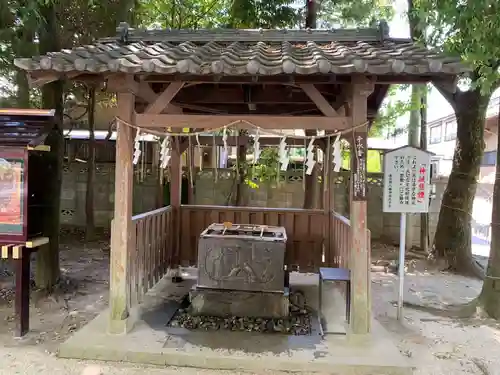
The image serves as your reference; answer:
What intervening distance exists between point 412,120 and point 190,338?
9.31 m

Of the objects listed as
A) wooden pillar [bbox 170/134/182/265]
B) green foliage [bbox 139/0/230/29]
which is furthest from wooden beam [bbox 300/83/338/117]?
green foliage [bbox 139/0/230/29]

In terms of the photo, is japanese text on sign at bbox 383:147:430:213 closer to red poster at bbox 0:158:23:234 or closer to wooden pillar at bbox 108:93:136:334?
wooden pillar at bbox 108:93:136:334

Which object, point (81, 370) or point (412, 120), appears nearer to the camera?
point (81, 370)

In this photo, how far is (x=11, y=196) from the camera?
5152 mm

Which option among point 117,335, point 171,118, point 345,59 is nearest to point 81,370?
point 117,335

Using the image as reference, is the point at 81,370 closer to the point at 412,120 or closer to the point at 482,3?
the point at 482,3

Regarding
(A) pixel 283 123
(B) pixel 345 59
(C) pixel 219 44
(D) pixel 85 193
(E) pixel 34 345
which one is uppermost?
(C) pixel 219 44

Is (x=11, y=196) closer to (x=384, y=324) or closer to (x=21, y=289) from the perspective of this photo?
(x=21, y=289)

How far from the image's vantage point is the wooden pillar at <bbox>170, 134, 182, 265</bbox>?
784cm

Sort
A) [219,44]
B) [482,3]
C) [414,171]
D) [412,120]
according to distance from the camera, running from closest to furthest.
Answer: [482,3]
[219,44]
[414,171]
[412,120]

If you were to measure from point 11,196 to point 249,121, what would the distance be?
116 inches

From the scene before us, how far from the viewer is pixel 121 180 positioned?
16.4ft

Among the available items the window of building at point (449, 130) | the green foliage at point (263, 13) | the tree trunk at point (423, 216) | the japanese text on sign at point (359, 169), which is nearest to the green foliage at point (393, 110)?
the tree trunk at point (423, 216)

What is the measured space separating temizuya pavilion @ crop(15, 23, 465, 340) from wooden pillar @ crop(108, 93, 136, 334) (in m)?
0.01
